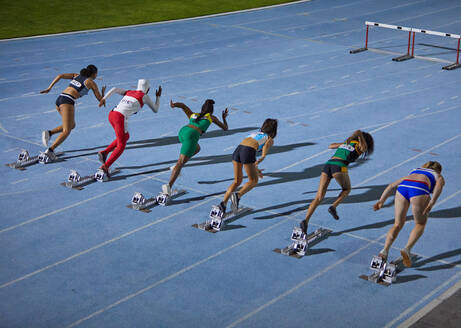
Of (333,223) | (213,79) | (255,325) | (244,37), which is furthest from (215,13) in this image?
(255,325)

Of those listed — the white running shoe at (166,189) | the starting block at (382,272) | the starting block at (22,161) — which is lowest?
the starting block at (382,272)

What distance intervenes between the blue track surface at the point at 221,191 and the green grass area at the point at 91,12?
309 cm

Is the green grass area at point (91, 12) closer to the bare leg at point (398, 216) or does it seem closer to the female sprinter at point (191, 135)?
the female sprinter at point (191, 135)

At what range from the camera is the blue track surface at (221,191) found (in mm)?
8984

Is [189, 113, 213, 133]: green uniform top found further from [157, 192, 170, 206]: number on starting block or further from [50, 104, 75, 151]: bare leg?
[50, 104, 75, 151]: bare leg

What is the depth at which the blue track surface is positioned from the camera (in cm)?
898

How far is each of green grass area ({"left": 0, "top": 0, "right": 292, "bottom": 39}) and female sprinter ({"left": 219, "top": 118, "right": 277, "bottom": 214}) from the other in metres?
17.6

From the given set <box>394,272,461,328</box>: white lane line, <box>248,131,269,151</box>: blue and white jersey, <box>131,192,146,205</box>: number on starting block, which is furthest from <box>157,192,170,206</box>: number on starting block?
<box>394,272,461,328</box>: white lane line

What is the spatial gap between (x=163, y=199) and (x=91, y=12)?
790 inches

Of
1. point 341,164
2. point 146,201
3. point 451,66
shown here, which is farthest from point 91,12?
point 341,164

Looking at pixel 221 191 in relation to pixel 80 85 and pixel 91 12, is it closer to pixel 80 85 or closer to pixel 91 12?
pixel 80 85

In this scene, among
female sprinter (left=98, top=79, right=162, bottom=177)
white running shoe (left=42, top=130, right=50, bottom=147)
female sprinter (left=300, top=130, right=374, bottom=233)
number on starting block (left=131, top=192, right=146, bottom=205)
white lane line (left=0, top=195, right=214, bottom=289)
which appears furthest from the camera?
white running shoe (left=42, top=130, right=50, bottom=147)

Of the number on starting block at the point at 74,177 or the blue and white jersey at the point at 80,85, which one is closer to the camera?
the number on starting block at the point at 74,177

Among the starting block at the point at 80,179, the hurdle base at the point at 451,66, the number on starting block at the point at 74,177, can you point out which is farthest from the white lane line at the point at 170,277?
the hurdle base at the point at 451,66
